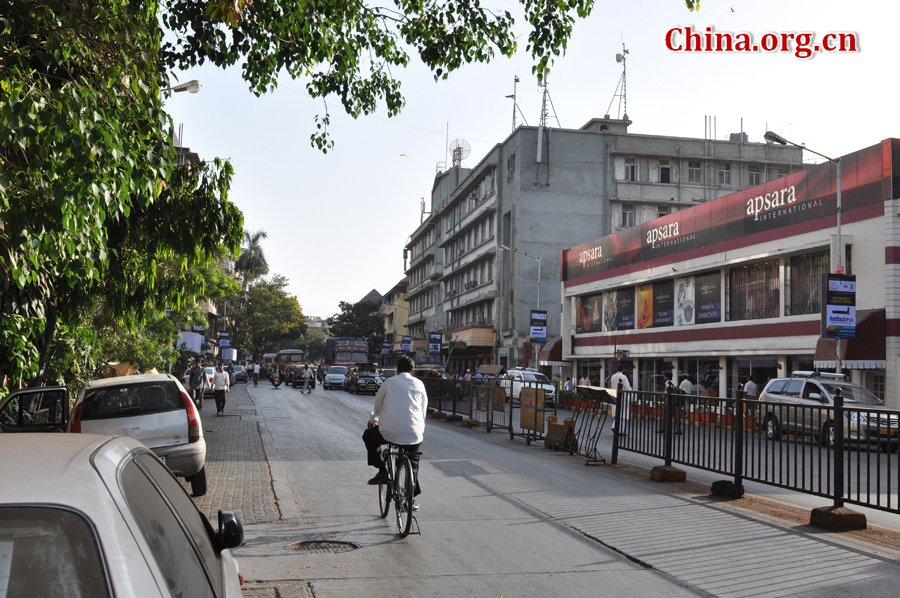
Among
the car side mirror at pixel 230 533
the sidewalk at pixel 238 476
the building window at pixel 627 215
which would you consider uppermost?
the building window at pixel 627 215

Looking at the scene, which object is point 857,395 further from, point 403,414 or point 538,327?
point 538,327

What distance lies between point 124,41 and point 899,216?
2408 cm

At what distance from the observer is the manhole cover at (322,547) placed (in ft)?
22.2

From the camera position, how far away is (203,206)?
8.96 meters

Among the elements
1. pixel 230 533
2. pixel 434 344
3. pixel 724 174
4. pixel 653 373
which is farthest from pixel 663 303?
pixel 230 533

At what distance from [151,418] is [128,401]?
0.40 meters

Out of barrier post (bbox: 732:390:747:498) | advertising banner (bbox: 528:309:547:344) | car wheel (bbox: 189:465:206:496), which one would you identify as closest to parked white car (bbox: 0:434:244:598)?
car wheel (bbox: 189:465:206:496)

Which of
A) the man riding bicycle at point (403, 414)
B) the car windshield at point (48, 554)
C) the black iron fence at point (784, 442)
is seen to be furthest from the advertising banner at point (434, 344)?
the car windshield at point (48, 554)

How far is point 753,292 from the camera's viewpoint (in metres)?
31.0

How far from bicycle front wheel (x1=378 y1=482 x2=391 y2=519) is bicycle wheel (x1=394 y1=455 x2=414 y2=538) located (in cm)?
34

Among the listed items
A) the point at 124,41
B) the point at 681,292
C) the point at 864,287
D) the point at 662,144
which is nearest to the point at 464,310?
the point at 662,144

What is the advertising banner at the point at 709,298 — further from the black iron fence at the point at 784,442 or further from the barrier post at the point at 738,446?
the barrier post at the point at 738,446

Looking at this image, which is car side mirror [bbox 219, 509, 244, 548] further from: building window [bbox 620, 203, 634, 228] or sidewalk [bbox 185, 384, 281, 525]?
building window [bbox 620, 203, 634, 228]

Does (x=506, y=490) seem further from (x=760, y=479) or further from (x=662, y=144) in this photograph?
(x=662, y=144)
